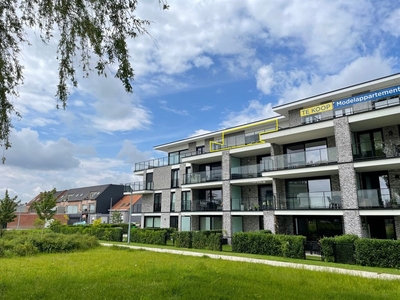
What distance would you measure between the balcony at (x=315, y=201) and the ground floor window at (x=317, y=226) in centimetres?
154

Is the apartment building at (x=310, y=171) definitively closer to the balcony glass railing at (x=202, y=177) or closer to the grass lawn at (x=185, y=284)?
the balcony glass railing at (x=202, y=177)

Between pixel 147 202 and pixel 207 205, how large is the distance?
10.2 meters

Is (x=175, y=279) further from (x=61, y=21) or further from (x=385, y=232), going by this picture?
(x=385, y=232)

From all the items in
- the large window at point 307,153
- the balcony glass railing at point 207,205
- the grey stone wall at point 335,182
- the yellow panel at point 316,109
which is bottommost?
the balcony glass railing at point 207,205

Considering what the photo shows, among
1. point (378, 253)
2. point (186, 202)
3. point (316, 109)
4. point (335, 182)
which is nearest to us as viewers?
point (378, 253)

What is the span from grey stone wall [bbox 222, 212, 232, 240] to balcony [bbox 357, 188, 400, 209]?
10246 mm

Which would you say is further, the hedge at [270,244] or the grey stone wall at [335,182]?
the grey stone wall at [335,182]

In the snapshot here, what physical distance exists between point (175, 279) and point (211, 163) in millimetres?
20445

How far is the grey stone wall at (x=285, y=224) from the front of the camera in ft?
68.0

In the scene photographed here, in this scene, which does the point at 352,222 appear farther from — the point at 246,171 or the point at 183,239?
the point at 183,239

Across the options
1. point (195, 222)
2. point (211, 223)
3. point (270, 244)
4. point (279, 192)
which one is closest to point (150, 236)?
point (195, 222)

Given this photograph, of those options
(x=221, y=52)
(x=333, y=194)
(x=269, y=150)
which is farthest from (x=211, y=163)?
(x=221, y=52)

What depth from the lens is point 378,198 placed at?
1625 centimetres

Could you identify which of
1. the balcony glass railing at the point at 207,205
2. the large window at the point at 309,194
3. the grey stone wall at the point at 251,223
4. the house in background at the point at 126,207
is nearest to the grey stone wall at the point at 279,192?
the large window at the point at 309,194
